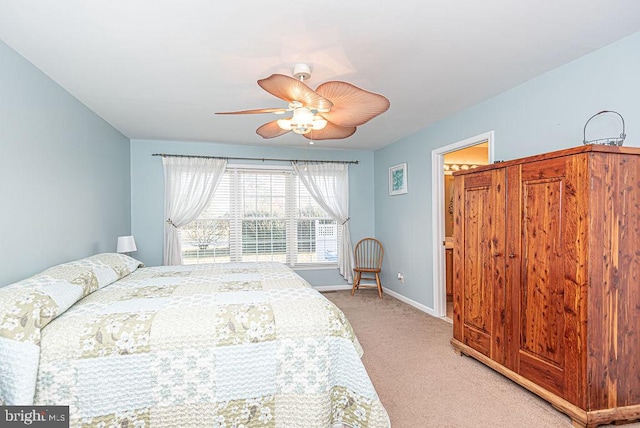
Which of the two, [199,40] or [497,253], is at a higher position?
[199,40]

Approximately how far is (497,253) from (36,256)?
354cm

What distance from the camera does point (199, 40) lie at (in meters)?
2.07

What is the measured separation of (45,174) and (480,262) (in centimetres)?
361

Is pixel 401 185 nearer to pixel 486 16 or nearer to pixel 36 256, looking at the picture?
pixel 486 16

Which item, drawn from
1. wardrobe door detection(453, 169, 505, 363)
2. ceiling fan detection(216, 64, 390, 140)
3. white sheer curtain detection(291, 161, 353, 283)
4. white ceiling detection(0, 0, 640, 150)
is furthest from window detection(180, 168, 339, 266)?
wardrobe door detection(453, 169, 505, 363)

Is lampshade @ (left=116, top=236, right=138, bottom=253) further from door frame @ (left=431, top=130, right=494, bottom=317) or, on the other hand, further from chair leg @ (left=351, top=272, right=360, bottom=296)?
door frame @ (left=431, top=130, right=494, bottom=317)

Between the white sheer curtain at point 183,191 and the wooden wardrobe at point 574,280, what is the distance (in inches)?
156

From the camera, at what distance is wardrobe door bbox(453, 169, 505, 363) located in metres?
2.53

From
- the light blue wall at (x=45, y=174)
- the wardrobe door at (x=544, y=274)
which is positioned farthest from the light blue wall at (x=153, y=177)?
the wardrobe door at (x=544, y=274)

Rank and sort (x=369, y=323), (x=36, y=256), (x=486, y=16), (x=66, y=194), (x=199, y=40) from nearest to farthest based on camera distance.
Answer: (x=486, y=16) → (x=199, y=40) → (x=36, y=256) → (x=66, y=194) → (x=369, y=323)

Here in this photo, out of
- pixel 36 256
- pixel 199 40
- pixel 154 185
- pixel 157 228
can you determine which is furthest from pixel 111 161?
pixel 199 40

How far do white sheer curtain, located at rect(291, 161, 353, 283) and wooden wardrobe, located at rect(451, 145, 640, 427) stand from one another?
10.2 ft

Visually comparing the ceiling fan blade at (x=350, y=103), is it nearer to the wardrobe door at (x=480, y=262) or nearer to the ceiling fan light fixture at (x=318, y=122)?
the ceiling fan light fixture at (x=318, y=122)

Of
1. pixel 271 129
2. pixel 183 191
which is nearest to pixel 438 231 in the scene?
pixel 271 129
